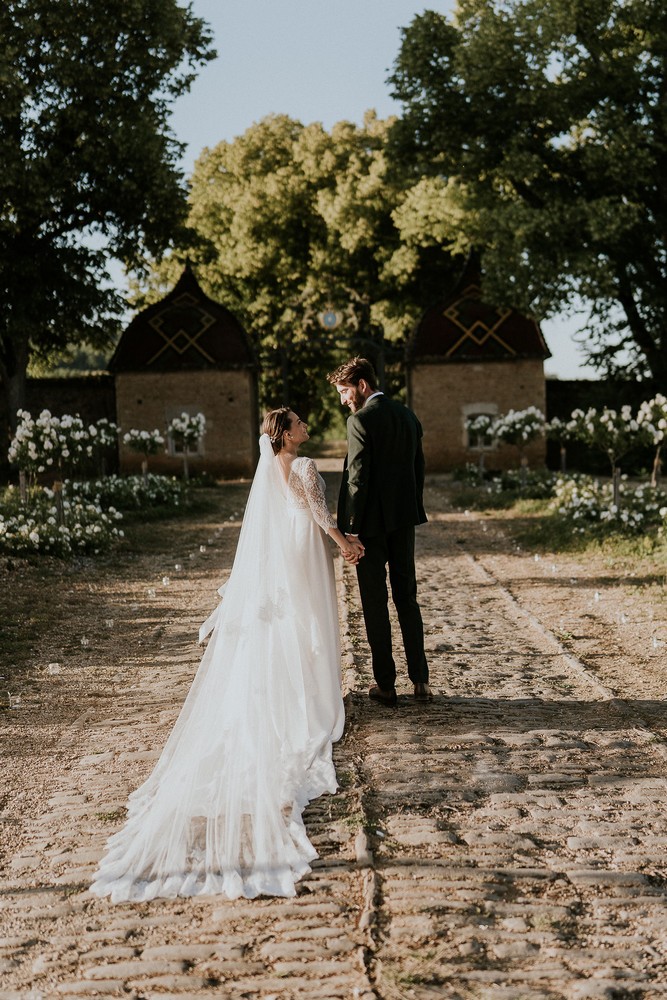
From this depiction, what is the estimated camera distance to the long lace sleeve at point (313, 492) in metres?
6.25

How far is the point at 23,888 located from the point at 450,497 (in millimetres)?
20162

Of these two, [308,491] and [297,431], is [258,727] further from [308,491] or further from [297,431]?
[297,431]

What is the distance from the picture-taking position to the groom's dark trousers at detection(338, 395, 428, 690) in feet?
21.2

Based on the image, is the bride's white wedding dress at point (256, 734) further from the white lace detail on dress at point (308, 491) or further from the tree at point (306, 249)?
the tree at point (306, 249)

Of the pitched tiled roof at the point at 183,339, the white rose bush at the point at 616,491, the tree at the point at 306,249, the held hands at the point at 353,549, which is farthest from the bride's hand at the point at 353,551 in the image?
the tree at the point at 306,249

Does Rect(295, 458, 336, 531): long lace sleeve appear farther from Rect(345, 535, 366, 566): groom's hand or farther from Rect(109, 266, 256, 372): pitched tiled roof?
Rect(109, 266, 256, 372): pitched tiled roof

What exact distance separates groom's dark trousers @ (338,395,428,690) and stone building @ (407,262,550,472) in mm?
25627

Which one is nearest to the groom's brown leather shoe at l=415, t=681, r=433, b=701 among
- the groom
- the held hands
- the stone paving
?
the groom

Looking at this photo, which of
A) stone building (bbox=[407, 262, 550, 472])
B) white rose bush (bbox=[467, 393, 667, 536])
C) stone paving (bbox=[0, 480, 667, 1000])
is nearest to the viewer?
stone paving (bbox=[0, 480, 667, 1000])

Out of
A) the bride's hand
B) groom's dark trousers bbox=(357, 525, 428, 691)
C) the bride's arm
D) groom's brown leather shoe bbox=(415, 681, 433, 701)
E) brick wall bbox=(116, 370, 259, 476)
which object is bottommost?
groom's brown leather shoe bbox=(415, 681, 433, 701)

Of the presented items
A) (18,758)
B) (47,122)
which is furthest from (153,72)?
(18,758)

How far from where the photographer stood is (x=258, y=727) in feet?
17.4

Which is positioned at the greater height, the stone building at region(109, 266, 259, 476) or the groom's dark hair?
the stone building at region(109, 266, 259, 476)

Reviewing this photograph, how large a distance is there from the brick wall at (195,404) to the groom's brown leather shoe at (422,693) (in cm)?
2587
